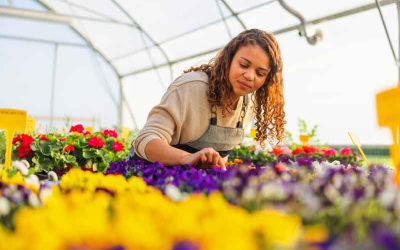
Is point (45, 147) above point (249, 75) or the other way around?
the other way around

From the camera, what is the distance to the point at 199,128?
1.75 meters

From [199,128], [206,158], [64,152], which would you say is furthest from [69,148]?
[206,158]

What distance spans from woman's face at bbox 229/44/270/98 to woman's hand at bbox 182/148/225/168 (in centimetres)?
39

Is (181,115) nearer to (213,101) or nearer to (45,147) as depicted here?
(213,101)

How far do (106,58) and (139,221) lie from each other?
14.1 m

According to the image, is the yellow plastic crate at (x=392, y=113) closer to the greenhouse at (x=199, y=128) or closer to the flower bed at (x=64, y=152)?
the greenhouse at (x=199, y=128)

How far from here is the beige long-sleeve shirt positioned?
1627mm

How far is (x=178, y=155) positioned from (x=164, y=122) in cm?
22

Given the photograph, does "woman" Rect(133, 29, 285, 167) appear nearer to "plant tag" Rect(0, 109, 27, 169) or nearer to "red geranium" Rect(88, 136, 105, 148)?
"plant tag" Rect(0, 109, 27, 169)

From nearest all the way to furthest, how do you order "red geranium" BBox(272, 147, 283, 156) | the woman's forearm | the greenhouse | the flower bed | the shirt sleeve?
1. the greenhouse
2. the woman's forearm
3. the shirt sleeve
4. the flower bed
5. "red geranium" BBox(272, 147, 283, 156)

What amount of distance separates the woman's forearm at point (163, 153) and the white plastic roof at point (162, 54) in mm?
5336

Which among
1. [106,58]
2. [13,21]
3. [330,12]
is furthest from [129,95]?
[330,12]

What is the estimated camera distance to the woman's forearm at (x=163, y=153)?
146cm

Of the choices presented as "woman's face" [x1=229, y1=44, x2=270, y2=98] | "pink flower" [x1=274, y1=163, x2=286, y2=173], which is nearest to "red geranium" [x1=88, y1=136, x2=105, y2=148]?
"woman's face" [x1=229, y1=44, x2=270, y2=98]
